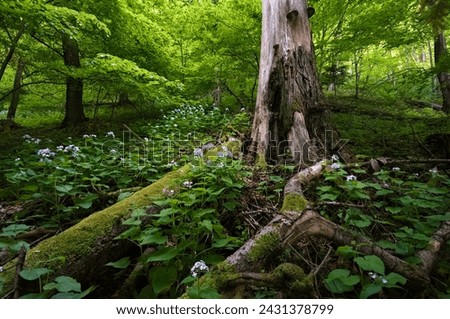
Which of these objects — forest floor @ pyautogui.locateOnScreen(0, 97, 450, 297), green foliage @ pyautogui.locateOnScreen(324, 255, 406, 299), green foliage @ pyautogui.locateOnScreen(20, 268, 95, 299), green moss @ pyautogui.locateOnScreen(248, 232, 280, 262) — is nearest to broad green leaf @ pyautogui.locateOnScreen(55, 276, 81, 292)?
green foliage @ pyautogui.locateOnScreen(20, 268, 95, 299)

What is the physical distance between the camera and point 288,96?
3.73 meters

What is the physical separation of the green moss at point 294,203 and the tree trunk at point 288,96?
116 cm

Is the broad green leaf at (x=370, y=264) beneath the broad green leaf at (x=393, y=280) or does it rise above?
above

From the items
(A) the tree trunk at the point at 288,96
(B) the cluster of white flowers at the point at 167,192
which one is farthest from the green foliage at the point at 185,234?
(A) the tree trunk at the point at 288,96

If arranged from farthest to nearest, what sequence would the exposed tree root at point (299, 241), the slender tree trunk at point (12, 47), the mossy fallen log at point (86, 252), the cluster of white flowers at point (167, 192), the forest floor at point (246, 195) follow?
the slender tree trunk at point (12, 47)
the cluster of white flowers at point (167, 192)
the forest floor at point (246, 195)
the mossy fallen log at point (86, 252)
the exposed tree root at point (299, 241)

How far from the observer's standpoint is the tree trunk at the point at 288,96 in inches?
141

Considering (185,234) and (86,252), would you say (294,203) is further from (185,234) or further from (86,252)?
(86,252)

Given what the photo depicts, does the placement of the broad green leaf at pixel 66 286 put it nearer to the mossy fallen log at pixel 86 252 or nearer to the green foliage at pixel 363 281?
the mossy fallen log at pixel 86 252

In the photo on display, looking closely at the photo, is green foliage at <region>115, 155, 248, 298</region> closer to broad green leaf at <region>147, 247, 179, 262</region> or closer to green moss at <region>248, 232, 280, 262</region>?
broad green leaf at <region>147, 247, 179, 262</region>

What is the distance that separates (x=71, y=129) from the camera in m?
7.04

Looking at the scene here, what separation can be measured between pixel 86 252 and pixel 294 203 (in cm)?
158

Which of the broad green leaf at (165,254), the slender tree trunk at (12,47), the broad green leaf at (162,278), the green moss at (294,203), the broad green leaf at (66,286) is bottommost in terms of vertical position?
the broad green leaf at (162,278)
